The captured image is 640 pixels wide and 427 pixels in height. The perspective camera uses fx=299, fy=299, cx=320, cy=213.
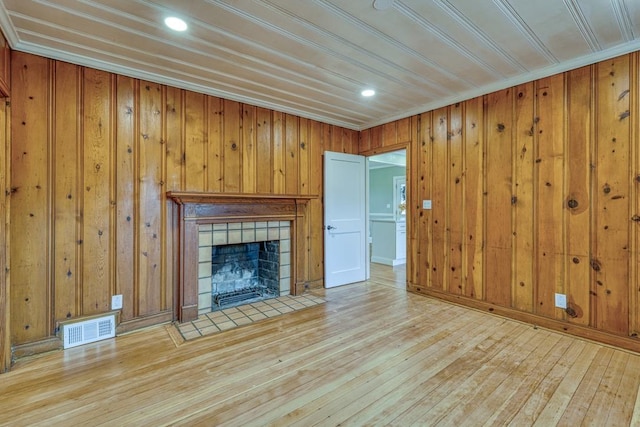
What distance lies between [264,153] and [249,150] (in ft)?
0.69

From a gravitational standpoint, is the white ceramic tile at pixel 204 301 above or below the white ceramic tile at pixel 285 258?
below

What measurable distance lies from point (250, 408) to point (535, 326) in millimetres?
2818

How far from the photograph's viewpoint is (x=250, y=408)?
1786 millimetres

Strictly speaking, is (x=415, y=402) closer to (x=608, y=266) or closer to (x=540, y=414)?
(x=540, y=414)

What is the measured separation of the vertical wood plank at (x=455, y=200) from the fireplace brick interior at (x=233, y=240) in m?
2.07

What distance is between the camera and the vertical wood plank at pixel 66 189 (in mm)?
2545

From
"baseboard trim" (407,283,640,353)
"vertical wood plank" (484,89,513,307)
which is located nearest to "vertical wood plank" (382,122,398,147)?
"vertical wood plank" (484,89,513,307)

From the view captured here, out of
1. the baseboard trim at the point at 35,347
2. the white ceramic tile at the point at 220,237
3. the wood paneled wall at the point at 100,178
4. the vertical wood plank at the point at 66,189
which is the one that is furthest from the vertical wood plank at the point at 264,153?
the baseboard trim at the point at 35,347

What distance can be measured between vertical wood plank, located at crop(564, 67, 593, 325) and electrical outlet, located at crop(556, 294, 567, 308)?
0.03 metres

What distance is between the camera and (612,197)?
2.55 metres

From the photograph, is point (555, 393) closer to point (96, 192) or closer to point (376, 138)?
point (376, 138)

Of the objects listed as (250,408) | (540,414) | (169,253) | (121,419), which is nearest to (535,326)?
(540,414)

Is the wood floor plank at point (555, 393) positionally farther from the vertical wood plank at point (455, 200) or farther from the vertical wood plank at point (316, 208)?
the vertical wood plank at point (316, 208)

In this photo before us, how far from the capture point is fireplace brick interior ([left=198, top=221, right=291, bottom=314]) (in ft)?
10.8
